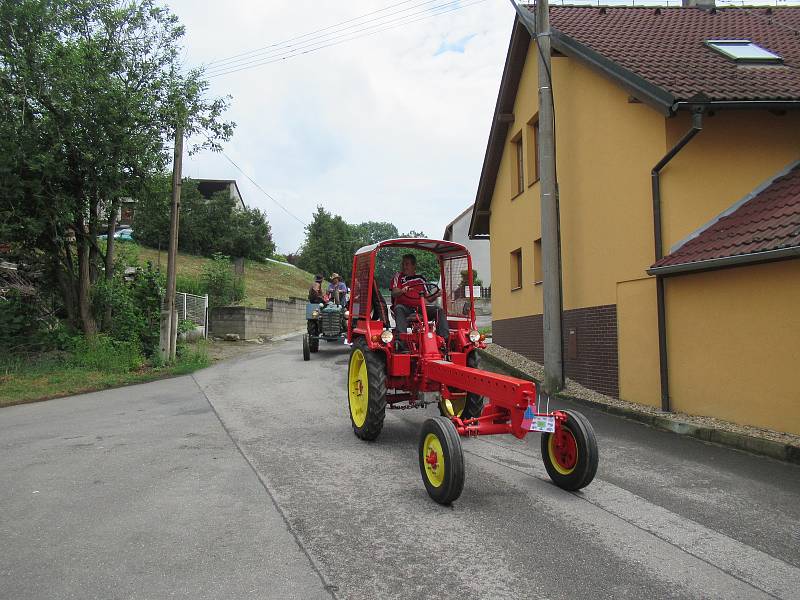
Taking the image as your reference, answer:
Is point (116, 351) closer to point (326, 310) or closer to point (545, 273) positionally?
point (326, 310)

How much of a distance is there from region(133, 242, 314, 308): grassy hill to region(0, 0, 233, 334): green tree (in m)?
10.3

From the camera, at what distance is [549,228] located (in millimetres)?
10062

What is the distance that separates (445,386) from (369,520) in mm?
2015

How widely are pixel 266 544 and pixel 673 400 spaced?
647cm

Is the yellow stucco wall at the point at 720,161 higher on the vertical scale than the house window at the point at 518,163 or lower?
lower

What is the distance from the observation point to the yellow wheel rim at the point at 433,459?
4.85m

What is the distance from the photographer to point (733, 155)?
8.70 meters

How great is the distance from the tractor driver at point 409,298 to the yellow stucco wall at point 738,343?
3.49 meters

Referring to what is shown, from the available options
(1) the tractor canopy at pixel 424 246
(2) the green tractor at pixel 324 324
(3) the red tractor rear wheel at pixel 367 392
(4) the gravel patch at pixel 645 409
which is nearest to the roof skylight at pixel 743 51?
(4) the gravel patch at pixel 645 409

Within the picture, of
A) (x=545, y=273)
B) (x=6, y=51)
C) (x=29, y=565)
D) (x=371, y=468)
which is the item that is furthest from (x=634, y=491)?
(x=6, y=51)

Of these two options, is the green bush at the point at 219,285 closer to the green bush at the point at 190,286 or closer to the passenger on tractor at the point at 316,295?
the green bush at the point at 190,286

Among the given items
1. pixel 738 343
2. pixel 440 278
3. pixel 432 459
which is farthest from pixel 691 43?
pixel 432 459

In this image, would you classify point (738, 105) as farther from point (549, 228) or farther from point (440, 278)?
point (440, 278)

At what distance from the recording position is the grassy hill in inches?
1085
